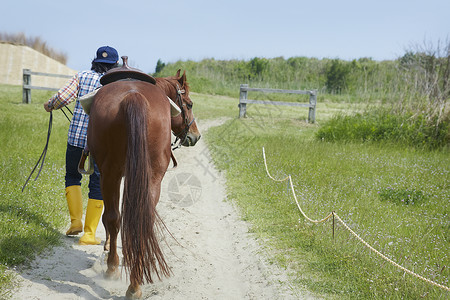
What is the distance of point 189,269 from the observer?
436 centimetres

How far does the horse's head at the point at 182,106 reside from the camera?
5152 millimetres

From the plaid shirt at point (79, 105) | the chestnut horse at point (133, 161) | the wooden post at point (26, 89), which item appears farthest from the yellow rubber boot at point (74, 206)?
the wooden post at point (26, 89)

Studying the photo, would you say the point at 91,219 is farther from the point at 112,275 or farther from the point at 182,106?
the point at 182,106

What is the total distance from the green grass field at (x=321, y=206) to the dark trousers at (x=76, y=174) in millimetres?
641

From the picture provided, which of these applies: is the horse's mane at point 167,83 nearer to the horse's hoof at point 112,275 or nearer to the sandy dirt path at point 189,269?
the sandy dirt path at point 189,269

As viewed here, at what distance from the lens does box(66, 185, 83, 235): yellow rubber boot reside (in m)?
4.93

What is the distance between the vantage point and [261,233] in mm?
5445

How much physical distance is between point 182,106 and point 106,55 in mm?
1161

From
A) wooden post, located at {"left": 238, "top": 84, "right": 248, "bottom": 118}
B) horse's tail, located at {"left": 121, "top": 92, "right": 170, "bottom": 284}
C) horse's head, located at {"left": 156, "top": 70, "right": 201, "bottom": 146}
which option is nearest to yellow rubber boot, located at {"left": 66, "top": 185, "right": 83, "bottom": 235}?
horse's head, located at {"left": 156, "top": 70, "right": 201, "bottom": 146}

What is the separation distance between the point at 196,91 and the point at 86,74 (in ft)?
79.4

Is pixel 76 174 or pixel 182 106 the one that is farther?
pixel 182 106

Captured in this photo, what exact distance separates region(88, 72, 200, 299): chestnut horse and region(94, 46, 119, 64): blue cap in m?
1.12

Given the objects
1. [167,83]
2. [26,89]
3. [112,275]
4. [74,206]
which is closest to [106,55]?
[167,83]

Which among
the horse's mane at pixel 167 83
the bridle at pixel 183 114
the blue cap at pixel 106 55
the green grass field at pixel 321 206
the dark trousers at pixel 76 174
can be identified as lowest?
the green grass field at pixel 321 206
